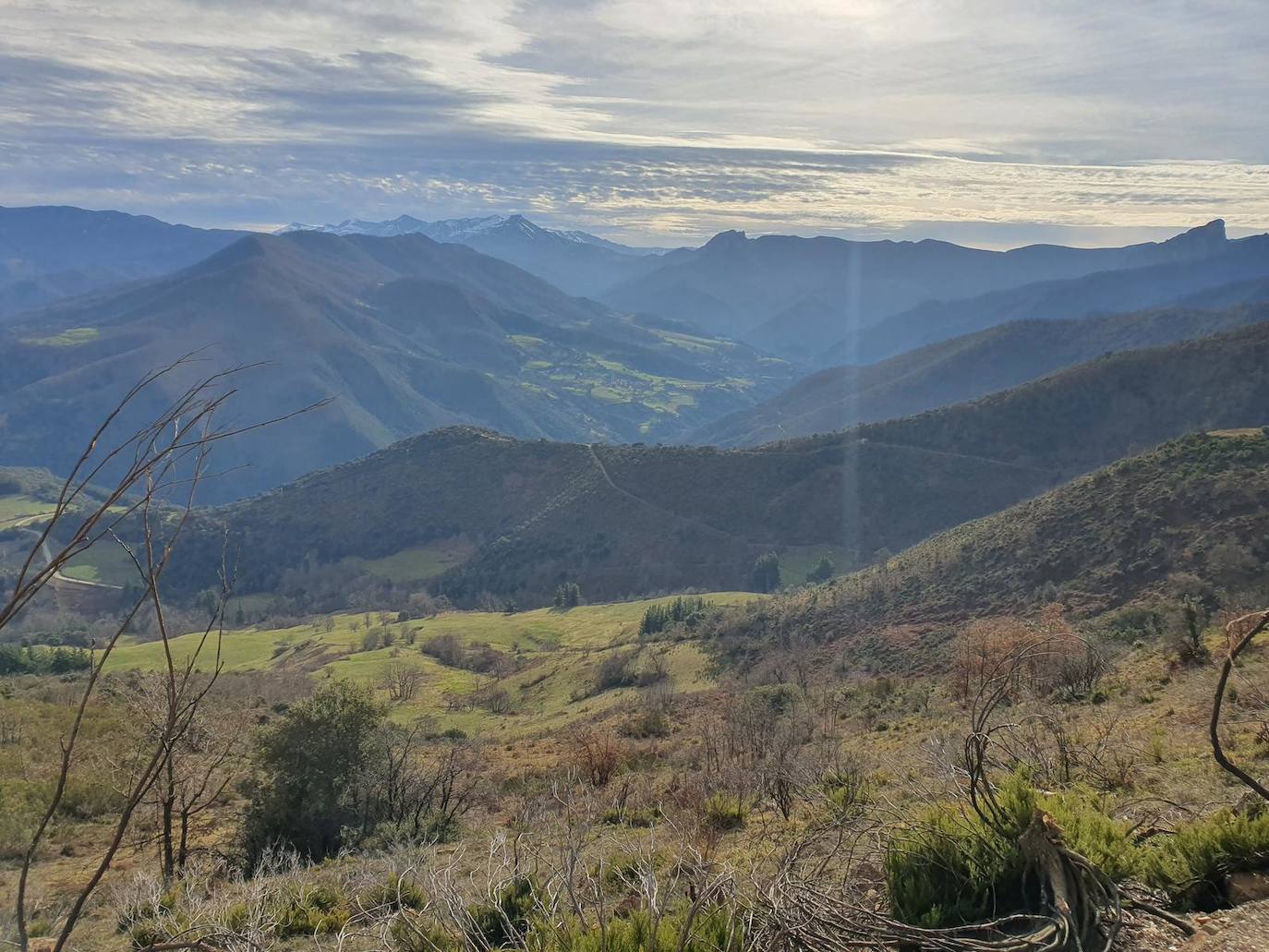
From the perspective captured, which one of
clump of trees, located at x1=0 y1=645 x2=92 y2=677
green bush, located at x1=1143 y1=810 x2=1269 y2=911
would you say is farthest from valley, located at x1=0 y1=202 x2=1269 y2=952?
clump of trees, located at x1=0 y1=645 x2=92 y2=677

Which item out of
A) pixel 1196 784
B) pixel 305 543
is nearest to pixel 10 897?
pixel 1196 784

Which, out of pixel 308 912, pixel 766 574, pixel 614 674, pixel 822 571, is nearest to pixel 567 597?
pixel 766 574

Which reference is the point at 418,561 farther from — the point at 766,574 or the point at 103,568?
the point at 766,574

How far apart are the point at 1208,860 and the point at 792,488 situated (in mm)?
93335

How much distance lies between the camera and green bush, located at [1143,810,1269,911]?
498cm

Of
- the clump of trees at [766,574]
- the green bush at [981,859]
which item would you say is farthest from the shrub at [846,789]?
the clump of trees at [766,574]

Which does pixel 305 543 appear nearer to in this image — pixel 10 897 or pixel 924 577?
pixel 924 577

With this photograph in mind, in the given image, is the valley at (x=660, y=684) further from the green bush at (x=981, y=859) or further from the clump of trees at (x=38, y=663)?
the clump of trees at (x=38, y=663)

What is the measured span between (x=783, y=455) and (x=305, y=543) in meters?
71.6

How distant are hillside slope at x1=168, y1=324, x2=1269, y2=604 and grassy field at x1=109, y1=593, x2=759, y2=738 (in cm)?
1444

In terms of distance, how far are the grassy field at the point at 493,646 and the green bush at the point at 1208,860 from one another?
31560mm

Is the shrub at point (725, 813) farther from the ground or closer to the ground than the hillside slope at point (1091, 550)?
farther from the ground

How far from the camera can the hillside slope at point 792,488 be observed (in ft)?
281

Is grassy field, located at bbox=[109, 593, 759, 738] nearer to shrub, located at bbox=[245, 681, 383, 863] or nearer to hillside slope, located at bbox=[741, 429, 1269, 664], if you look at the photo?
hillside slope, located at bbox=[741, 429, 1269, 664]
